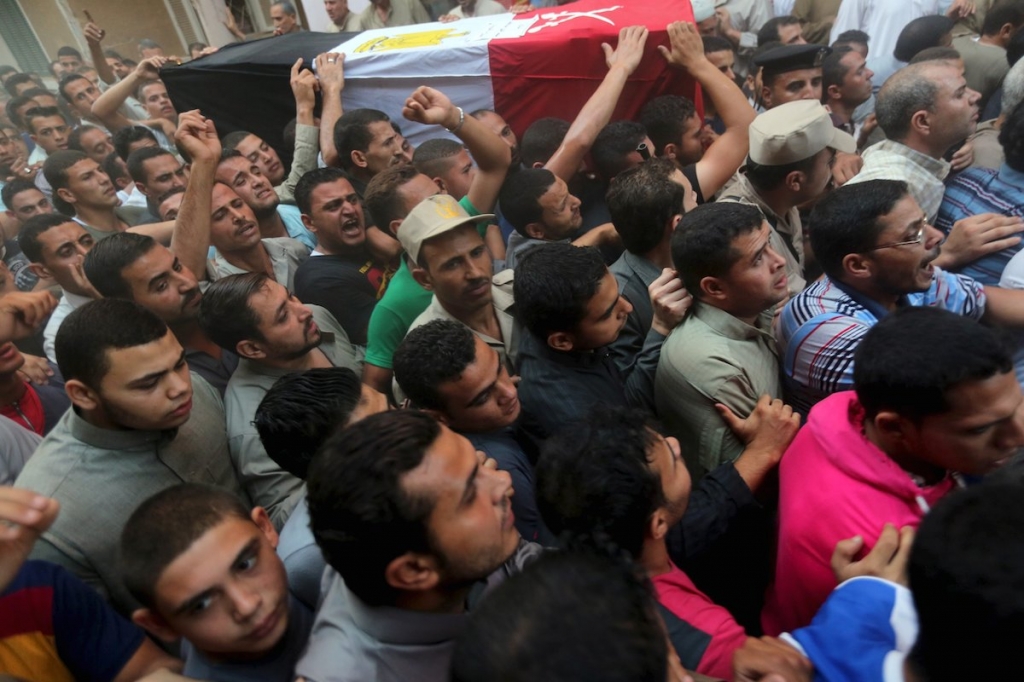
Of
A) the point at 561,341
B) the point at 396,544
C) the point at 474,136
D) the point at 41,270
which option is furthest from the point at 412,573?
the point at 41,270

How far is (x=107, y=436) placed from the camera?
5.67 ft

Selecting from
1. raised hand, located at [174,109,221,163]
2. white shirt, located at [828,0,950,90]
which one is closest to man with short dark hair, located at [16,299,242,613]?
raised hand, located at [174,109,221,163]

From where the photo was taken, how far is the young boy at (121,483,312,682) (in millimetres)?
1210

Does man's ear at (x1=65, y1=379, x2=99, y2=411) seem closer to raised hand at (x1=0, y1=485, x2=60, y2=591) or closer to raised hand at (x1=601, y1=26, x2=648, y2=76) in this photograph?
raised hand at (x1=0, y1=485, x2=60, y2=591)

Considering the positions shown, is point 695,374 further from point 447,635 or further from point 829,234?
point 447,635

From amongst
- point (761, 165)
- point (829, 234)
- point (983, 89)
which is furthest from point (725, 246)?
point (983, 89)

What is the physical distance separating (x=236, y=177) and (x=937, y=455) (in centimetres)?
336

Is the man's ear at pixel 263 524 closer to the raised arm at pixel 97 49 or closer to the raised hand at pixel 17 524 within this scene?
the raised hand at pixel 17 524

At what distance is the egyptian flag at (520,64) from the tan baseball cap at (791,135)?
895 mm

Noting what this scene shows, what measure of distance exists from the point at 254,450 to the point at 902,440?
5.96 ft

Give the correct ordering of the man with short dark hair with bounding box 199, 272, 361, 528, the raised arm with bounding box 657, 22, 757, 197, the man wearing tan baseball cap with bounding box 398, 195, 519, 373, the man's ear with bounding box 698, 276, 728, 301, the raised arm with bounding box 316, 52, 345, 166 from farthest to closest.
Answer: the raised arm with bounding box 316, 52, 345, 166, the raised arm with bounding box 657, 22, 757, 197, the man wearing tan baseball cap with bounding box 398, 195, 519, 373, the man with short dark hair with bounding box 199, 272, 361, 528, the man's ear with bounding box 698, 276, 728, 301

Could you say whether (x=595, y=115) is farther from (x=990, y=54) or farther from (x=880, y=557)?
(x=990, y=54)

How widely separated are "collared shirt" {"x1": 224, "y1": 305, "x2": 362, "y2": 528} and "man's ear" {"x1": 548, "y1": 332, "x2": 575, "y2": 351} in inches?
35.3

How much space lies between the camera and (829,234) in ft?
5.88
